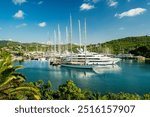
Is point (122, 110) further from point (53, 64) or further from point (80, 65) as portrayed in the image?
point (53, 64)

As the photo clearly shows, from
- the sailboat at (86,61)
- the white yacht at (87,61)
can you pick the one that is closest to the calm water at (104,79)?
the sailboat at (86,61)

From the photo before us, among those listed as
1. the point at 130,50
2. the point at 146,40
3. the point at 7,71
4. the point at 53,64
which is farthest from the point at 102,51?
the point at 7,71

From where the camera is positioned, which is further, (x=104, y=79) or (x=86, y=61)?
(x=86, y=61)

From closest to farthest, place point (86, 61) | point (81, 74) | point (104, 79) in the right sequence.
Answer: point (104, 79), point (81, 74), point (86, 61)

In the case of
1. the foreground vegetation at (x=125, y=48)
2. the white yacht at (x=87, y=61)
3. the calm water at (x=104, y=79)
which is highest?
the foreground vegetation at (x=125, y=48)

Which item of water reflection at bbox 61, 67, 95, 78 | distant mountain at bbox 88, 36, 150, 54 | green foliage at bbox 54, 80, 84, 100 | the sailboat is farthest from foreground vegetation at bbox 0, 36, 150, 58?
green foliage at bbox 54, 80, 84, 100

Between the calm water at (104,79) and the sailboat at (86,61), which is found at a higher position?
the sailboat at (86,61)

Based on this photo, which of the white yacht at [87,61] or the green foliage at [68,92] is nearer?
the green foliage at [68,92]

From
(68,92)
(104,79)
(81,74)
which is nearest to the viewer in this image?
(68,92)

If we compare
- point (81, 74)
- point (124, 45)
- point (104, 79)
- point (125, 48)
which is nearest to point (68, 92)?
point (104, 79)

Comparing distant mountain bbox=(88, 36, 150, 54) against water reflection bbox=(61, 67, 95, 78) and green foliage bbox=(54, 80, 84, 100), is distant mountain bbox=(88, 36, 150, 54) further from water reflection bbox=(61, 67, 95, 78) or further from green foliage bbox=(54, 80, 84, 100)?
green foliage bbox=(54, 80, 84, 100)

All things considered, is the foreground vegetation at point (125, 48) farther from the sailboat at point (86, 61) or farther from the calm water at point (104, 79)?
the calm water at point (104, 79)

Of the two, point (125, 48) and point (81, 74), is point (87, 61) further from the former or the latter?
point (125, 48)

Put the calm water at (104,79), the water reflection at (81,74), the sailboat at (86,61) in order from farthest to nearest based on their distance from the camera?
the sailboat at (86,61), the water reflection at (81,74), the calm water at (104,79)
